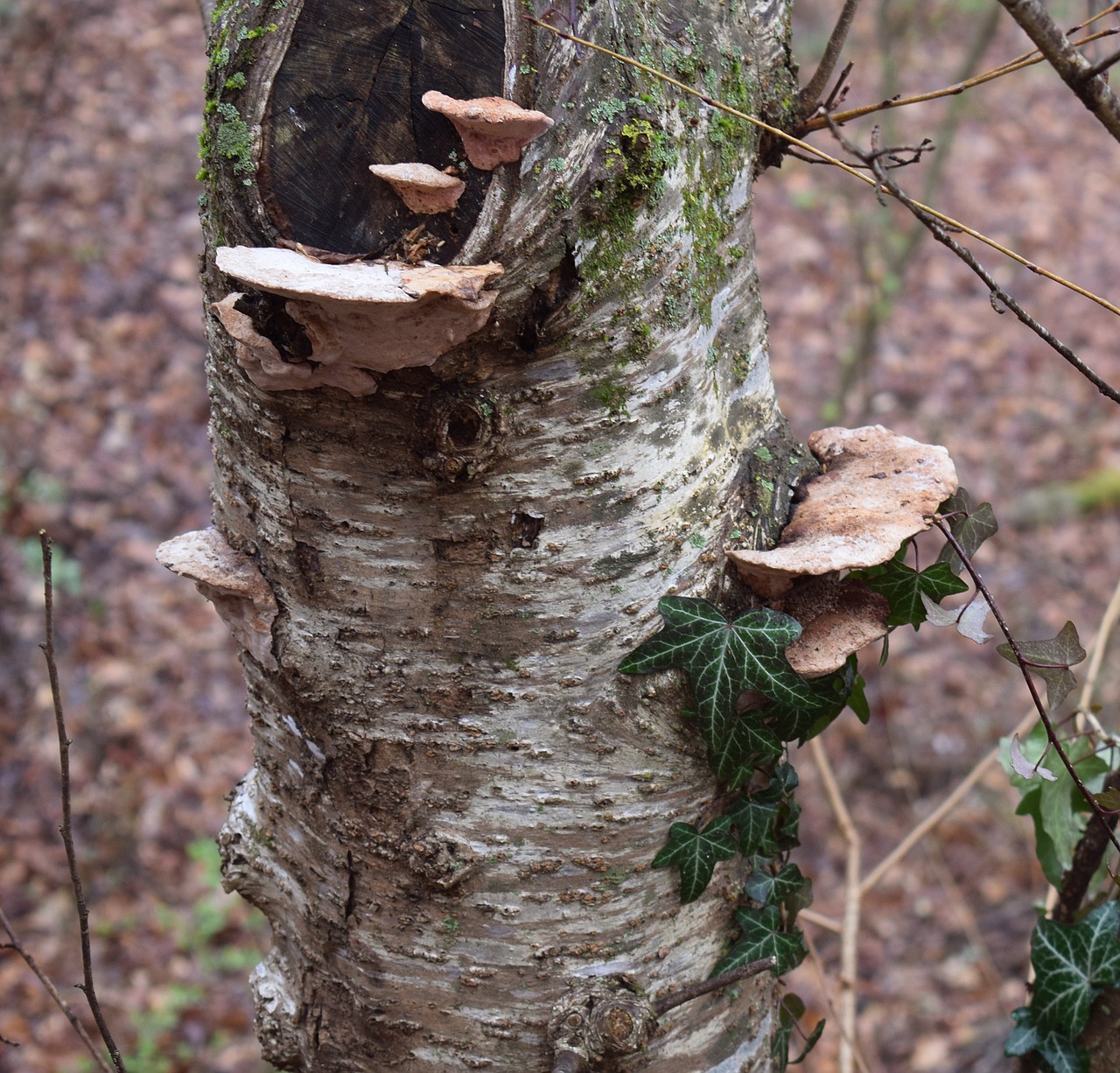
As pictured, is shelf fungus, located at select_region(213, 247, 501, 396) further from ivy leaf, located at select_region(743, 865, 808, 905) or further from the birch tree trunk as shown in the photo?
ivy leaf, located at select_region(743, 865, 808, 905)

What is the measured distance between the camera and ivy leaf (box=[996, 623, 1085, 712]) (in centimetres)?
138

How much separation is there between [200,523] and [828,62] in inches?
165

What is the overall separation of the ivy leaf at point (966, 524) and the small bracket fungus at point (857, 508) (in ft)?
0.28

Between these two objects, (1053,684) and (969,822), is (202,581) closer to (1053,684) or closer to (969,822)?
(1053,684)

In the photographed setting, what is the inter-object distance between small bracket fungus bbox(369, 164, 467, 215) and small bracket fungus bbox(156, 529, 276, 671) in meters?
0.54

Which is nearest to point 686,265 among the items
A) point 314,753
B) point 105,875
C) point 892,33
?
point 314,753

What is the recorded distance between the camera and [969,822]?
4.77 metres

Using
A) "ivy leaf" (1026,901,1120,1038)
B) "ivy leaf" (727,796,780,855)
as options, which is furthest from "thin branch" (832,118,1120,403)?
"ivy leaf" (1026,901,1120,1038)

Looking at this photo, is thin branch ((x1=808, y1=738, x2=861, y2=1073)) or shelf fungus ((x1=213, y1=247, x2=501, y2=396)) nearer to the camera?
shelf fungus ((x1=213, y1=247, x2=501, y2=396))

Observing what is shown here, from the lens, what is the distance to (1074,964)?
1668 millimetres

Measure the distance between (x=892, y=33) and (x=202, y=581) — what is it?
19.3 ft

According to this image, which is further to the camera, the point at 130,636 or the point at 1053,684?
the point at 130,636

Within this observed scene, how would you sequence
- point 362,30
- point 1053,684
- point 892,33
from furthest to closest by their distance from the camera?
point 892,33, point 1053,684, point 362,30

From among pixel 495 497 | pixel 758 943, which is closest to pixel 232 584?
pixel 495 497
